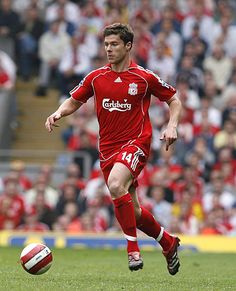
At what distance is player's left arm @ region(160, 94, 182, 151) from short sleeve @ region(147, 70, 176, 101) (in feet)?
0.23

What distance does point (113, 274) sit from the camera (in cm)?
1135

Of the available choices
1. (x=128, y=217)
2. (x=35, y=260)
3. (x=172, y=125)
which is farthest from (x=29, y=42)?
(x=35, y=260)

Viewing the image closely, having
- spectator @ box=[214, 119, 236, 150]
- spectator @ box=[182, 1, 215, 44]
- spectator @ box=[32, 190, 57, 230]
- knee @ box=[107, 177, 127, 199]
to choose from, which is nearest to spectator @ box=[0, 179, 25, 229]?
spectator @ box=[32, 190, 57, 230]

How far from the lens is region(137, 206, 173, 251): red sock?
1104cm

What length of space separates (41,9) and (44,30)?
1229mm

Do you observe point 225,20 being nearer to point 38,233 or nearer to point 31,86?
point 31,86

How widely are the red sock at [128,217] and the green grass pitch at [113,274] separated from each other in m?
0.37

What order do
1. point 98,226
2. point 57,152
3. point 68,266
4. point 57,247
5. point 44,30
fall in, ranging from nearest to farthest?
1. point 68,266
2. point 57,247
3. point 98,226
4. point 57,152
5. point 44,30

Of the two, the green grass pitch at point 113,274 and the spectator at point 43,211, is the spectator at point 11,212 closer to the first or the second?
the spectator at point 43,211

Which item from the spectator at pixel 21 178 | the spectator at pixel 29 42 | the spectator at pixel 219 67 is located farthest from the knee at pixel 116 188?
the spectator at pixel 29 42

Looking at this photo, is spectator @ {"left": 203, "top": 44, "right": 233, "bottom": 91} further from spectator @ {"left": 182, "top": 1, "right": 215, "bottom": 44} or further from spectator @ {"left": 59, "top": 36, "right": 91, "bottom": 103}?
spectator @ {"left": 59, "top": 36, "right": 91, "bottom": 103}

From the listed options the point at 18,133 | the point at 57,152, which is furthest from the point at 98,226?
the point at 18,133

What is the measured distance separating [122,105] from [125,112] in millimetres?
80

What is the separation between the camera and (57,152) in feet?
72.4
